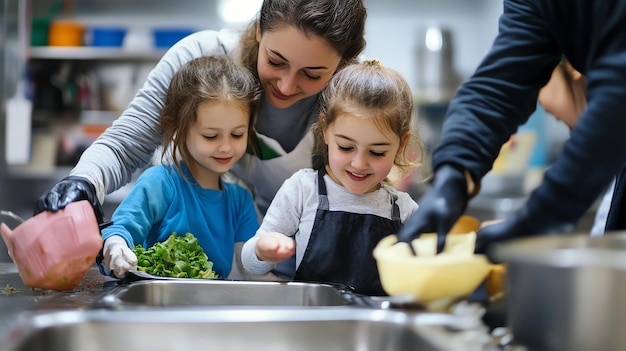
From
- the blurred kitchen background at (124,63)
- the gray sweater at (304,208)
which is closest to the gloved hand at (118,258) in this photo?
the gray sweater at (304,208)

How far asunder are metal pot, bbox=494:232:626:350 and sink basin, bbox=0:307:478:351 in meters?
0.09

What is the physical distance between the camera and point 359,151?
1.16 m

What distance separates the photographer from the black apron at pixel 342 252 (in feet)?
3.85

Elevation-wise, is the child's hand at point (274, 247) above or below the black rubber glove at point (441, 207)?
below

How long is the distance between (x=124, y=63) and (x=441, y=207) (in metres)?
2.45

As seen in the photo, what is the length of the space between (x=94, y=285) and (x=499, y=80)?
0.73 m

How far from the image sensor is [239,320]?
836 millimetres

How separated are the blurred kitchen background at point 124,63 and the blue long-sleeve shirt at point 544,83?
1.55 metres

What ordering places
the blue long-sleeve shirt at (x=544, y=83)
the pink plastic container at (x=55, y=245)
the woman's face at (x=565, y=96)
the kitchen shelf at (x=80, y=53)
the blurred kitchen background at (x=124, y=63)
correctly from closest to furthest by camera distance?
the blue long-sleeve shirt at (x=544, y=83)
the pink plastic container at (x=55, y=245)
the woman's face at (x=565, y=96)
the blurred kitchen background at (x=124, y=63)
the kitchen shelf at (x=80, y=53)

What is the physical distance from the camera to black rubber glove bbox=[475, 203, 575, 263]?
0.83m

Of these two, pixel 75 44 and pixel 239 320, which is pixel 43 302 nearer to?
pixel 239 320

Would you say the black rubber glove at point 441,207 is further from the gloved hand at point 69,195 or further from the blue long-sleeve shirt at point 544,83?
the gloved hand at point 69,195

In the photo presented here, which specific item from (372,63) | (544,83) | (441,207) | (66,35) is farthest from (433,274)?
(66,35)

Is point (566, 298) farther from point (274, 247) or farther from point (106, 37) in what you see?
point (106, 37)
